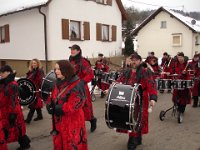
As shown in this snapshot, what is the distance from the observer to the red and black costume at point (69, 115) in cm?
409

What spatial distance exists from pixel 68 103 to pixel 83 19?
1735cm

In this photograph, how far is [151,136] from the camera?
7004 millimetres

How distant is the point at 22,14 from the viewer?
20484 mm

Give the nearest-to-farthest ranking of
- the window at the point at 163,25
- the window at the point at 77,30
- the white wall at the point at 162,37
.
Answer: the window at the point at 77,30
the white wall at the point at 162,37
the window at the point at 163,25

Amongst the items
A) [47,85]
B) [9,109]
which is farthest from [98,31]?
[9,109]

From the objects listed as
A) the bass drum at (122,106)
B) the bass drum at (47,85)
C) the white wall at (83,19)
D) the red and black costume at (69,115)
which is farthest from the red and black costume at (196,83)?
the white wall at (83,19)

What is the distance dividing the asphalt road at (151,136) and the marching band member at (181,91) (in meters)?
0.39

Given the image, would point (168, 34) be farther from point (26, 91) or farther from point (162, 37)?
point (26, 91)

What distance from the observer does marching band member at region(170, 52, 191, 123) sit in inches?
326

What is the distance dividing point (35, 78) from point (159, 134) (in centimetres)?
334

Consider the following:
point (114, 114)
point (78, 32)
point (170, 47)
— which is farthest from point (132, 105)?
point (170, 47)

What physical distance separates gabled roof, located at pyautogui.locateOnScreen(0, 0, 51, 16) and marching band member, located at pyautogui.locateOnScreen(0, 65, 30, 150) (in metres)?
13.2

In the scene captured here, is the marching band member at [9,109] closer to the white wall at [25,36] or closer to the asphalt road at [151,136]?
the asphalt road at [151,136]

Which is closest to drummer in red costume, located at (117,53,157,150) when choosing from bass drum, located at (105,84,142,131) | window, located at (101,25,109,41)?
bass drum, located at (105,84,142,131)
